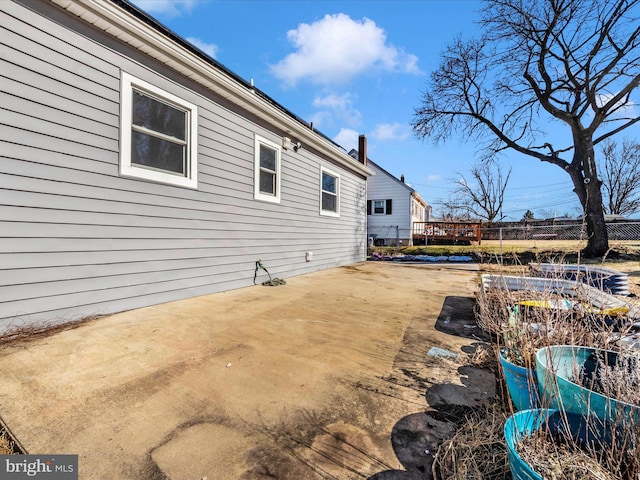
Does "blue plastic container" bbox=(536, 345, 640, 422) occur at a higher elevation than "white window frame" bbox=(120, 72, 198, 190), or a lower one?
lower

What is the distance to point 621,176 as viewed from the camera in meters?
32.2

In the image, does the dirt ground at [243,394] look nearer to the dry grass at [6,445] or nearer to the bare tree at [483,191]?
the dry grass at [6,445]

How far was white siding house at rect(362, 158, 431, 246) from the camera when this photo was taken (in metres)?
17.7

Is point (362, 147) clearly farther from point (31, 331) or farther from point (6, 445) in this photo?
point (6, 445)

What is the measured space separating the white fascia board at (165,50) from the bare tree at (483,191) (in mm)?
30773

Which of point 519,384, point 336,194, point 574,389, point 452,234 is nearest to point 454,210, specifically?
point 452,234

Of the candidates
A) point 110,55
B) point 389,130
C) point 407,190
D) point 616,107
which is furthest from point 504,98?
point 110,55

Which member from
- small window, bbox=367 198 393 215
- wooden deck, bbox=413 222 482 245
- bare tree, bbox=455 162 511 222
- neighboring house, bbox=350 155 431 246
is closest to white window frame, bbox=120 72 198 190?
neighboring house, bbox=350 155 431 246

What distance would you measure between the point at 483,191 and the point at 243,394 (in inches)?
1395

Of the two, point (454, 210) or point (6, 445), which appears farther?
point (454, 210)

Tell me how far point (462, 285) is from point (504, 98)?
37.3ft

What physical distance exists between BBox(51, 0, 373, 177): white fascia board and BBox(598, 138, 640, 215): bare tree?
41.4m

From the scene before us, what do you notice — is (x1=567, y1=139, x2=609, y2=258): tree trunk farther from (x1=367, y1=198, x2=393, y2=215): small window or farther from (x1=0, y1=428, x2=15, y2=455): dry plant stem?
(x1=0, y1=428, x2=15, y2=455): dry plant stem

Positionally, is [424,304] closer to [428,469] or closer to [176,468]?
[428,469]
